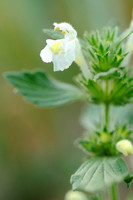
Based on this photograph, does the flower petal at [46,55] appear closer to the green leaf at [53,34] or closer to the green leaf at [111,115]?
the green leaf at [53,34]

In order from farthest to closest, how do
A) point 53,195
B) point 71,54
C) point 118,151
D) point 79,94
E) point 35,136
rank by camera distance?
point 35,136 → point 53,195 → point 79,94 → point 118,151 → point 71,54

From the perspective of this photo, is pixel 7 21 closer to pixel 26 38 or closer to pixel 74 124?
pixel 26 38

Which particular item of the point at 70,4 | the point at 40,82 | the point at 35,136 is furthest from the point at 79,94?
the point at 70,4

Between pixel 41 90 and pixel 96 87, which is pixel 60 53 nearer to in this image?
pixel 96 87

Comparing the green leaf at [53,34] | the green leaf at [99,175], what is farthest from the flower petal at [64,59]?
the green leaf at [99,175]

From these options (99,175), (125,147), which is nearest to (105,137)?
(125,147)

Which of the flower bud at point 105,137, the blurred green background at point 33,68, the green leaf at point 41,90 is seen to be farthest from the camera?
the blurred green background at point 33,68

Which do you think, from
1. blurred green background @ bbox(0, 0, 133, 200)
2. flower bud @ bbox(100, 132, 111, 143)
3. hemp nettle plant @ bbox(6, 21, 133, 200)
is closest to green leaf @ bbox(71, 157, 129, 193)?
hemp nettle plant @ bbox(6, 21, 133, 200)

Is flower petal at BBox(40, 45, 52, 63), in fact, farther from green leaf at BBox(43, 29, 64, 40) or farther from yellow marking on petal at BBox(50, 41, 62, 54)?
green leaf at BBox(43, 29, 64, 40)
